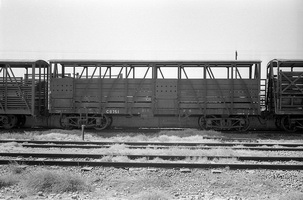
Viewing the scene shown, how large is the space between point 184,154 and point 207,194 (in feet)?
Result: 9.59

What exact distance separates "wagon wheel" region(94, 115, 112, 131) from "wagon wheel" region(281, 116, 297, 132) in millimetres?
9796

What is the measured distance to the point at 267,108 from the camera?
1467 centimetres

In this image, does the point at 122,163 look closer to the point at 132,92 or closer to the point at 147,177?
the point at 147,177

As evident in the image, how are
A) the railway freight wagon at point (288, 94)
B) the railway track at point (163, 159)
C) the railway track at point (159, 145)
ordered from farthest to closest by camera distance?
the railway freight wagon at point (288, 94) → the railway track at point (159, 145) → the railway track at point (163, 159)

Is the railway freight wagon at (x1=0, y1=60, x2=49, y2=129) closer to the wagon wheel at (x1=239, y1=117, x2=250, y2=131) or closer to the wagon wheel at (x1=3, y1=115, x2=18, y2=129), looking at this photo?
the wagon wheel at (x1=3, y1=115, x2=18, y2=129)

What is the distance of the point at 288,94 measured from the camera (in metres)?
13.7

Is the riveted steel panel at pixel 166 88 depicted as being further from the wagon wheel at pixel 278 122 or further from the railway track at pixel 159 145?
the wagon wheel at pixel 278 122

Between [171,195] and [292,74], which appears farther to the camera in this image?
[292,74]

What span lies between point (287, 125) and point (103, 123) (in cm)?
1047

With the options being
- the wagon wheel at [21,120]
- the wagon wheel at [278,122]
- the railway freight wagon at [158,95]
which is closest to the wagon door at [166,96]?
the railway freight wagon at [158,95]

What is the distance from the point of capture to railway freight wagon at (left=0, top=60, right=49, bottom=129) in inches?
559

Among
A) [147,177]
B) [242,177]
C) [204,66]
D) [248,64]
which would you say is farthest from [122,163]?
[248,64]

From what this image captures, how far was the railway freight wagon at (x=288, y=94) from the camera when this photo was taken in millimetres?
13484

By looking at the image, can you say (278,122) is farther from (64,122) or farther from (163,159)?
(64,122)
